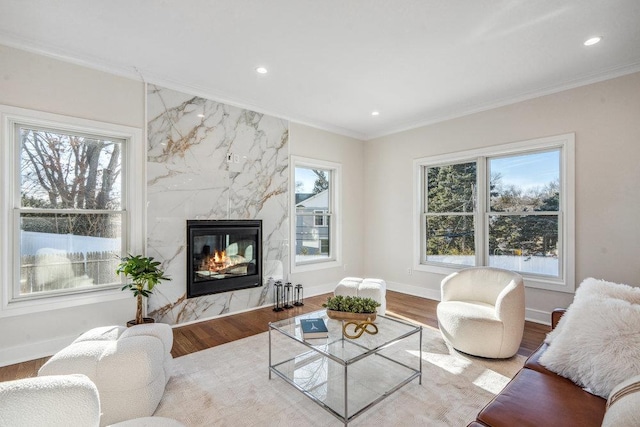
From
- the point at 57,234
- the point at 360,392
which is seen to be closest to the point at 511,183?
the point at 360,392

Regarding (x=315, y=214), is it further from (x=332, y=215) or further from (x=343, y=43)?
(x=343, y=43)

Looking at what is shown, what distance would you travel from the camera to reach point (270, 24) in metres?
2.53

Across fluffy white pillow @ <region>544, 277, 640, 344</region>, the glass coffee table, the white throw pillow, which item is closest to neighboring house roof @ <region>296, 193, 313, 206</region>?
the glass coffee table

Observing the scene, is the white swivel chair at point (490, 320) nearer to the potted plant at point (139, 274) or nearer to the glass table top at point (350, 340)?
the glass table top at point (350, 340)

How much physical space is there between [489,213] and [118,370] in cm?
452

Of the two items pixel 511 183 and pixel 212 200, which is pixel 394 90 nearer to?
pixel 511 183

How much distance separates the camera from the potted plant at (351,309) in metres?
2.40

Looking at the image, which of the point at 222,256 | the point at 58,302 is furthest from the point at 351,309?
the point at 58,302

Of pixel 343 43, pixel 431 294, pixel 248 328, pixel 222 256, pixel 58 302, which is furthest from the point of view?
pixel 431 294

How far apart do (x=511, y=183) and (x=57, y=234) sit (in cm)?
543

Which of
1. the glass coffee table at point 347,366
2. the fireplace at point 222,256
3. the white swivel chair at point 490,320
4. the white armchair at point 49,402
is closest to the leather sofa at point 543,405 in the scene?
the glass coffee table at point 347,366

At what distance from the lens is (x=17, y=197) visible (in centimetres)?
286

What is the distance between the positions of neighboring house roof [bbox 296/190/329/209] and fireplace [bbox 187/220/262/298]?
983 millimetres

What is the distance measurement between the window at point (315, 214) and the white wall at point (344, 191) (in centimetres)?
15
